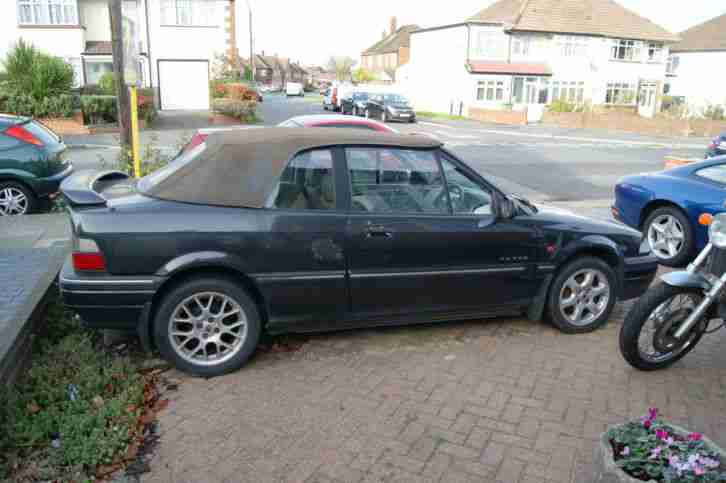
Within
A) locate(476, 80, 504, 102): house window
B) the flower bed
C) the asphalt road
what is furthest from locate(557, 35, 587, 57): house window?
the flower bed

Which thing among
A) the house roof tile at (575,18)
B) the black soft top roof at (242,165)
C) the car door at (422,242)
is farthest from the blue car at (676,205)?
the house roof tile at (575,18)

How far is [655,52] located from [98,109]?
147 feet

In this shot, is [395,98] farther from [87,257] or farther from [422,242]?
[87,257]

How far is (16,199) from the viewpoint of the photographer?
8656 millimetres

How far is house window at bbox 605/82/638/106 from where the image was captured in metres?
49.2

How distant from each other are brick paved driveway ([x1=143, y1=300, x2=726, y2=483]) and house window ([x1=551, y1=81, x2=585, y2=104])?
46088 millimetres

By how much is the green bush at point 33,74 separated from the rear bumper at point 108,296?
20750mm

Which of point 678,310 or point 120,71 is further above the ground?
point 120,71

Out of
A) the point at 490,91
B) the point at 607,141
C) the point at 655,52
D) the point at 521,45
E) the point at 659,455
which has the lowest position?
the point at 607,141

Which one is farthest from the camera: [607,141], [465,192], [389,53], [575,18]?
[389,53]

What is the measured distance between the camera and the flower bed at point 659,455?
2.62m

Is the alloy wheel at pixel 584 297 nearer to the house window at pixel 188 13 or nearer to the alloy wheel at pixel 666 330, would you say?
the alloy wheel at pixel 666 330

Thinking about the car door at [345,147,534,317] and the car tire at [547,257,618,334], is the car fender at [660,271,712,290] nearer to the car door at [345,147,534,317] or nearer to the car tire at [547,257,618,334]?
the car tire at [547,257,618,334]

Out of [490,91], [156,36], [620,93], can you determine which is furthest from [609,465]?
[620,93]
